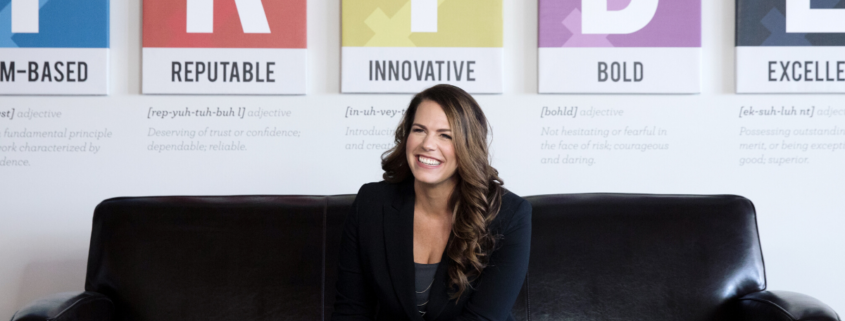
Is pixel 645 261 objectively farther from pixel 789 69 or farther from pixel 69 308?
pixel 69 308

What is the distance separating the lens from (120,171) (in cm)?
240

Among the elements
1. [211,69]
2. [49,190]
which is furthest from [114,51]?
[49,190]

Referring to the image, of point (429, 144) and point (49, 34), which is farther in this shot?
point (49, 34)

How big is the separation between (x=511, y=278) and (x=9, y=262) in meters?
2.13

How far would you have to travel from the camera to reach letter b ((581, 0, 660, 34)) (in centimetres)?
233

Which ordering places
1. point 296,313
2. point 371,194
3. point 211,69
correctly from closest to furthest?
point 371,194 → point 296,313 → point 211,69

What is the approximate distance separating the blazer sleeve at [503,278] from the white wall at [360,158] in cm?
81

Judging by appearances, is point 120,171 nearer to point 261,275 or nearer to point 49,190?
point 49,190

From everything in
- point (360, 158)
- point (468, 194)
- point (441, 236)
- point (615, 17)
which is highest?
point (615, 17)

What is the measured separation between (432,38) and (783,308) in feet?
4.95

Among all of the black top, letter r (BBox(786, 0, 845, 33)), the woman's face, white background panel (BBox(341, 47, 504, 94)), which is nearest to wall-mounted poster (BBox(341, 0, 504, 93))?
white background panel (BBox(341, 47, 504, 94))

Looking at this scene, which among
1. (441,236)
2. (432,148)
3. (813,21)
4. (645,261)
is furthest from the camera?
(813,21)

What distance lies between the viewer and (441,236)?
1652 mm

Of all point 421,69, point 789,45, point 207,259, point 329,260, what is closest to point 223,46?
point 421,69
